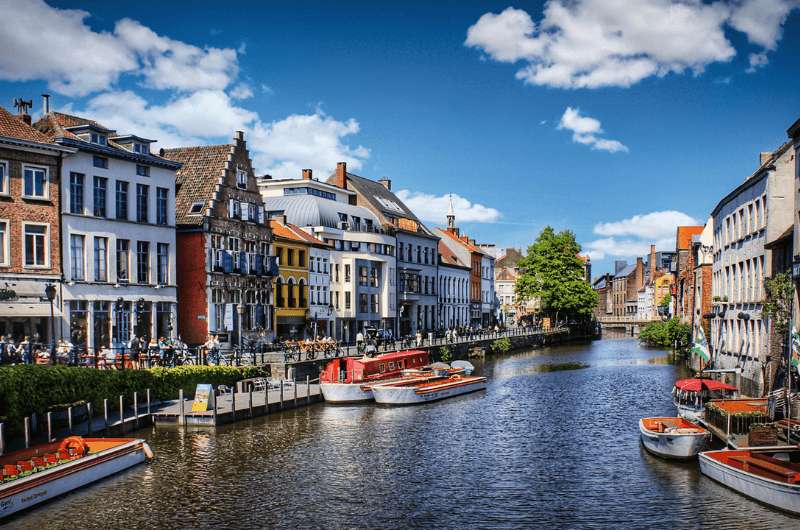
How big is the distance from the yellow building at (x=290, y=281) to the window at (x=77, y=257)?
19.3 m

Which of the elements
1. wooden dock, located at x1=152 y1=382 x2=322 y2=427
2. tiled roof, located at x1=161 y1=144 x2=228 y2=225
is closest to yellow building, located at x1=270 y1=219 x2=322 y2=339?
tiled roof, located at x1=161 y1=144 x2=228 y2=225

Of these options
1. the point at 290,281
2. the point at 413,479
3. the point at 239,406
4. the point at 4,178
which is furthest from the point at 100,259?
the point at 413,479

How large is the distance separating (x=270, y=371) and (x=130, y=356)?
32.6 feet

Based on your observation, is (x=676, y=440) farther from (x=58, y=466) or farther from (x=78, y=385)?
(x=78, y=385)

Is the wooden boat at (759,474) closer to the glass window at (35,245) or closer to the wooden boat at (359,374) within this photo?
the wooden boat at (359,374)

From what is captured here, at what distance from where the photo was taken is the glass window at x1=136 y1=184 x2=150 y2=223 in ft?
164

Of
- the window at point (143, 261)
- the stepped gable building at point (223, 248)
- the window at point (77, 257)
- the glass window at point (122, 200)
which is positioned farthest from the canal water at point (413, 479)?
the glass window at point (122, 200)

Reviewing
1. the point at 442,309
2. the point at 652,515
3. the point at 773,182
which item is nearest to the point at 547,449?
the point at 652,515

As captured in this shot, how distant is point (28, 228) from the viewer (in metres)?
42.5

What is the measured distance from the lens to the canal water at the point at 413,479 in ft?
73.2

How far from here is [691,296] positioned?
251ft

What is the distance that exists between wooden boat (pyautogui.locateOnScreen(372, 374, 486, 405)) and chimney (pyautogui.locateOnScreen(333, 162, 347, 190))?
40.8 m

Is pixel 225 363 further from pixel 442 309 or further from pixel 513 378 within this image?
pixel 442 309

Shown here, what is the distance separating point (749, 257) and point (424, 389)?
1863 centimetres
